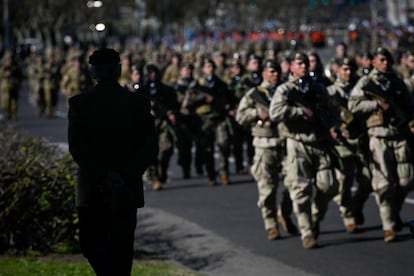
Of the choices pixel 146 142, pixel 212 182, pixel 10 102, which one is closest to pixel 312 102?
pixel 146 142

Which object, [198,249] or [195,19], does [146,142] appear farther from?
[195,19]

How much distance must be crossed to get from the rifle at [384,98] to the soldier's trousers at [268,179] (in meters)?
1.21

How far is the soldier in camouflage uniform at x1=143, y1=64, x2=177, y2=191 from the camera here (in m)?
18.5

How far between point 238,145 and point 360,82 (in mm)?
7317

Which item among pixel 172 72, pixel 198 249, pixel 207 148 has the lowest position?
pixel 198 249

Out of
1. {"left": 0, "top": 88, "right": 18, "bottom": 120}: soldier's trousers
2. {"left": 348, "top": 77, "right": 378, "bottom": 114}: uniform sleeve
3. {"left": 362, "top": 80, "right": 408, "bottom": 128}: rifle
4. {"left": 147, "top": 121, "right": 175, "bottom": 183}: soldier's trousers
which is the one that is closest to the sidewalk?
{"left": 348, "top": 77, "right": 378, "bottom": 114}: uniform sleeve

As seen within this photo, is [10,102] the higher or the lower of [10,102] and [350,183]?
the higher

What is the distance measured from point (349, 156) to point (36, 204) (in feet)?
12.8

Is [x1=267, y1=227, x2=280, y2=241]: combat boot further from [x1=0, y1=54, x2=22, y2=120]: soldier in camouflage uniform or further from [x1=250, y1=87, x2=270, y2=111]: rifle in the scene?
[x1=0, y1=54, x2=22, y2=120]: soldier in camouflage uniform

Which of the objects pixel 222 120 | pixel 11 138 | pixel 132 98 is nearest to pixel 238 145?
pixel 222 120

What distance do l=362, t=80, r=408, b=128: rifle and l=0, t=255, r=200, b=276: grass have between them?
296cm

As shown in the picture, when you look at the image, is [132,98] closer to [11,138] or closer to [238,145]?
[11,138]

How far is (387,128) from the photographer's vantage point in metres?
13.1

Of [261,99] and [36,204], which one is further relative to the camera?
[261,99]
